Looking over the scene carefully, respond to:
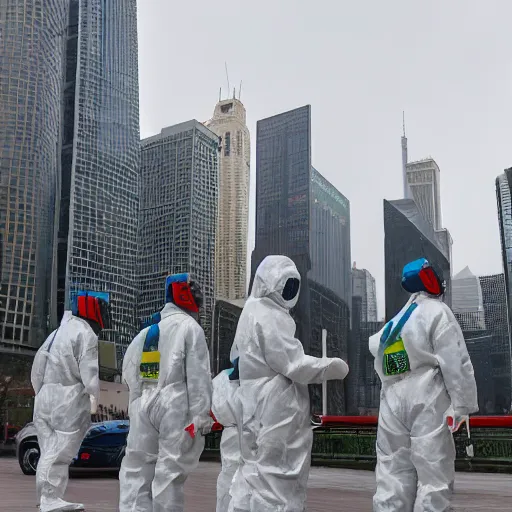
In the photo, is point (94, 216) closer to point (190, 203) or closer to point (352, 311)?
point (190, 203)

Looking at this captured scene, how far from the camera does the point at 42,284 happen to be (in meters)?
13.8

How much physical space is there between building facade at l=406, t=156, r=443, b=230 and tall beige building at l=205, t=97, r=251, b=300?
3.48 metres

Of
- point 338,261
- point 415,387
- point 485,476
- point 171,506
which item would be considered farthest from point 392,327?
point 338,261

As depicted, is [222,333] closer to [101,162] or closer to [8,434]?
[101,162]

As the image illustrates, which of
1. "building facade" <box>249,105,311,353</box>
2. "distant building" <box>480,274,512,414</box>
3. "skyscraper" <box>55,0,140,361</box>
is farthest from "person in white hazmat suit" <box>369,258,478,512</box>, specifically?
"distant building" <box>480,274,512,414</box>

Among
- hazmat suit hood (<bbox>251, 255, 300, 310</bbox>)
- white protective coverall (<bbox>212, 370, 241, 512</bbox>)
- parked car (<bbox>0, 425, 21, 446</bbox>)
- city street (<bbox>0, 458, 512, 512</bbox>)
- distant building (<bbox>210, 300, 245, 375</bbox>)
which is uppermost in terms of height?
distant building (<bbox>210, 300, 245, 375</bbox>)

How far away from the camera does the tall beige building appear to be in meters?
14.2

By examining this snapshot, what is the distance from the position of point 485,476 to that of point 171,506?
6.83 meters

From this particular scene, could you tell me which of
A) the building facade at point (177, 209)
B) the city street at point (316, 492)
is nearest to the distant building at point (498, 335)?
the building facade at point (177, 209)

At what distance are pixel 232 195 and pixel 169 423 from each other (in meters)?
10.8

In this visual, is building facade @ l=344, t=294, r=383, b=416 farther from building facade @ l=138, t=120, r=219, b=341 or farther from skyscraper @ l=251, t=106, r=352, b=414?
building facade @ l=138, t=120, r=219, b=341

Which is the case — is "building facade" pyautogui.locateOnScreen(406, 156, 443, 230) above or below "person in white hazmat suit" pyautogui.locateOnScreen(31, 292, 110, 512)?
above

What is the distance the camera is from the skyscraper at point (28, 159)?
13.7 metres

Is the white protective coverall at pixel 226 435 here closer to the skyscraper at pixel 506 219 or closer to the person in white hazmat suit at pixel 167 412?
the person in white hazmat suit at pixel 167 412
